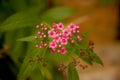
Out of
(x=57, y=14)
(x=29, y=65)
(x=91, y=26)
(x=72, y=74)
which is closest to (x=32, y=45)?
(x=29, y=65)

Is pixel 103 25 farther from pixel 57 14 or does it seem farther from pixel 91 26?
pixel 57 14

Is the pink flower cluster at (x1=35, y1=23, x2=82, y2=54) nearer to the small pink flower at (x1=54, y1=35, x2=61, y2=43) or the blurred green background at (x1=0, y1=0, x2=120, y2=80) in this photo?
the small pink flower at (x1=54, y1=35, x2=61, y2=43)

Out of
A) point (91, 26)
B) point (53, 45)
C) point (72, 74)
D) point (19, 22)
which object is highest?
point (91, 26)

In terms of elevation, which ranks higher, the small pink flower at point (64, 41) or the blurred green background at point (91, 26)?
the blurred green background at point (91, 26)

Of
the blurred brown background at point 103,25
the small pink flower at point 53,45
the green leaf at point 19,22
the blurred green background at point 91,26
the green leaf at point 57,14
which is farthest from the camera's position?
the blurred brown background at point 103,25

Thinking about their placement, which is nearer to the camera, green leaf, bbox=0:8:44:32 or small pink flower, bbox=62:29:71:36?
small pink flower, bbox=62:29:71:36

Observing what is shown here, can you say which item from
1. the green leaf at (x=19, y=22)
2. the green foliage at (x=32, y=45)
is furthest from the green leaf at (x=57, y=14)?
the green leaf at (x=19, y=22)

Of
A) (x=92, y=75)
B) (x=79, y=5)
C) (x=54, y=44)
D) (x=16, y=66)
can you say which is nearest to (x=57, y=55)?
(x=54, y=44)

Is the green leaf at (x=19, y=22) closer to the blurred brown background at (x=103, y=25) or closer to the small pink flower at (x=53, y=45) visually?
the small pink flower at (x=53, y=45)

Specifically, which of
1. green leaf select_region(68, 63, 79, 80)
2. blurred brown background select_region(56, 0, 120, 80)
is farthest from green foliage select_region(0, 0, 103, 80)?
blurred brown background select_region(56, 0, 120, 80)
